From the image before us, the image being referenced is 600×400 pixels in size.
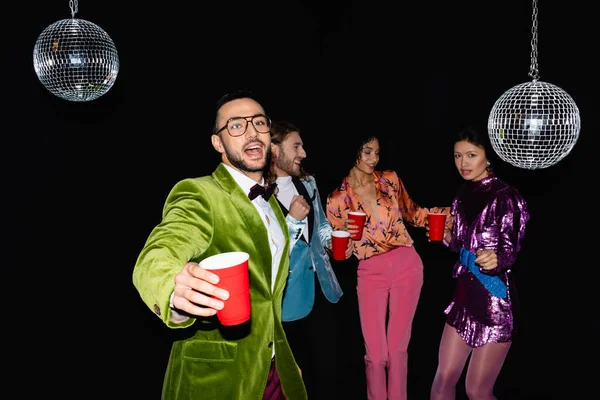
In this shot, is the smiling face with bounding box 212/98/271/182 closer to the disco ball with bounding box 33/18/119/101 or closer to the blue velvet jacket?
the disco ball with bounding box 33/18/119/101

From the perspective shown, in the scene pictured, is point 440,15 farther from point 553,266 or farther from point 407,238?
point 553,266

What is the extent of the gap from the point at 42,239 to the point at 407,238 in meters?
2.24

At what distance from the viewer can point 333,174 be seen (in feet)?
15.6

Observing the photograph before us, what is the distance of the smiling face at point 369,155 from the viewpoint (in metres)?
3.42

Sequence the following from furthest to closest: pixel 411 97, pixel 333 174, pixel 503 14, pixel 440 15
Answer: pixel 333 174
pixel 411 97
pixel 440 15
pixel 503 14

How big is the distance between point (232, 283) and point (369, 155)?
2409 mm

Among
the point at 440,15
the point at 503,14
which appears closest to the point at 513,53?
the point at 503,14

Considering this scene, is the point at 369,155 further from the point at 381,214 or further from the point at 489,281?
the point at 489,281

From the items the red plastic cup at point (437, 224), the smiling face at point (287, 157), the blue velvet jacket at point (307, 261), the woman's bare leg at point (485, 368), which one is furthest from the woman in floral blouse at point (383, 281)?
the woman's bare leg at point (485, 368)

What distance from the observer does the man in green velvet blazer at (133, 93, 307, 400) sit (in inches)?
63.4

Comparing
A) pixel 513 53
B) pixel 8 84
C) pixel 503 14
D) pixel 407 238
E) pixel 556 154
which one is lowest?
pixel 407 238

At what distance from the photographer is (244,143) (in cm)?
191

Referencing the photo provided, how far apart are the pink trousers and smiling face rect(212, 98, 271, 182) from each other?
166 cm

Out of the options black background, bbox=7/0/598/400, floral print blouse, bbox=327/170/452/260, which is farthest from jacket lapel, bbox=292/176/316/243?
black background, bbox=7/0/598/400
